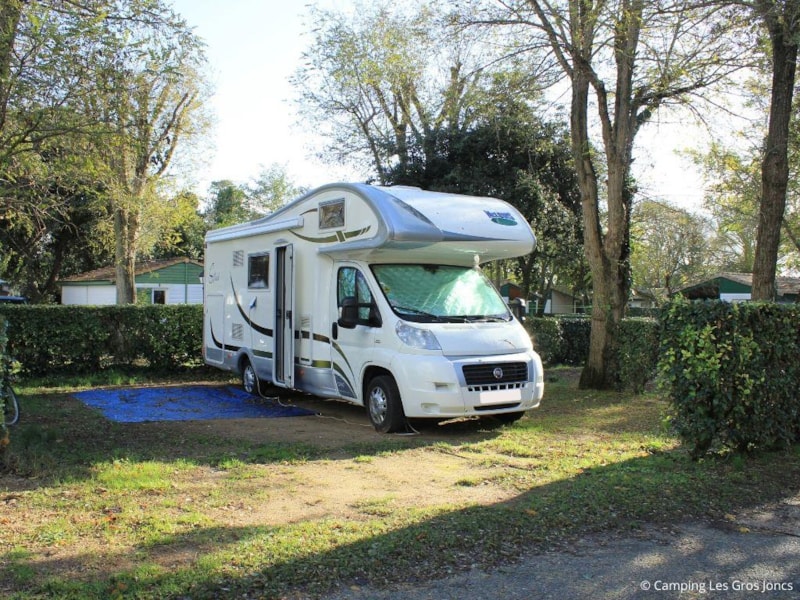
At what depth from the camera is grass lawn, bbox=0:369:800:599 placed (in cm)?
396

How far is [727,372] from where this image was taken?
640 cm

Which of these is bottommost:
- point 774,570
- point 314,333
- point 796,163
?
point 774,570

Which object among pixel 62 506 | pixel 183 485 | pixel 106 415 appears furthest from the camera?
pixel 106 415

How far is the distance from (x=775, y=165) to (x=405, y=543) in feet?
27.6

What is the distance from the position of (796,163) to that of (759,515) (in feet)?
43.7

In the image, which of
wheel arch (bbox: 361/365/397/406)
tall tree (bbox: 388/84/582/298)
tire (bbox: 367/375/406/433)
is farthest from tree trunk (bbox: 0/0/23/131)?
tall tree (bbox: 388/84/582/298)

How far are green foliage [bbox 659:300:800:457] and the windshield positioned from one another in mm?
2687

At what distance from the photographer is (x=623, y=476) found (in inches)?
237

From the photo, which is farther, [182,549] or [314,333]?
[314,333]

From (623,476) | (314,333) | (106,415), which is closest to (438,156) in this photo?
(314,333)

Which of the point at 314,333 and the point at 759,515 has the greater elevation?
the point at 314,333

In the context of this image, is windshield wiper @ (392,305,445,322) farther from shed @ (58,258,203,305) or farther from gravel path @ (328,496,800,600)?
shed @ (58,258,203,305)

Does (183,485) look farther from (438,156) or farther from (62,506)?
(438,156)

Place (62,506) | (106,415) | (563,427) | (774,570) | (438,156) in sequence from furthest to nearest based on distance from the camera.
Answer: (438,156) → (106,415) → (563,427) → (62,506) → (774,570)
